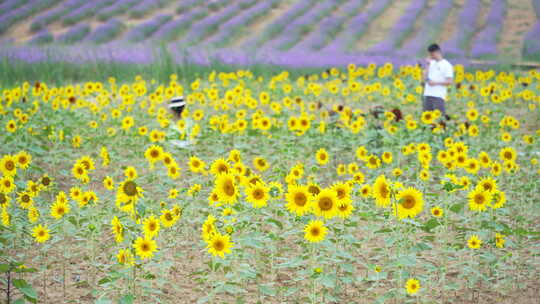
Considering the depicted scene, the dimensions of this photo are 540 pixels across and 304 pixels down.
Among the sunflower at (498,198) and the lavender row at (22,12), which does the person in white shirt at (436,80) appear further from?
the lavender row at (22,12)

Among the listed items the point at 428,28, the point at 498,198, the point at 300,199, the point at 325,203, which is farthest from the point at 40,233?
the point at 428,28

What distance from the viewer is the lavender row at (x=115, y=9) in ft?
58.0

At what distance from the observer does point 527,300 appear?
3.21 metres

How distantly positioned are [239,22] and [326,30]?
96.5 inches

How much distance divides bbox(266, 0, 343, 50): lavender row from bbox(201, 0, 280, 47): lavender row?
113cm

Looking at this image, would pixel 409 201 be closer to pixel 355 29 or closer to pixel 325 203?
pixel 325 203

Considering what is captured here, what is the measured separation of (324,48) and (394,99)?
704 centimetres

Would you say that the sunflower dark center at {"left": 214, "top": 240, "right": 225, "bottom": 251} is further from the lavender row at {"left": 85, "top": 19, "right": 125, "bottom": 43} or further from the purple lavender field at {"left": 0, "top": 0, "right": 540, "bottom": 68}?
the lavender row at {"left": 85, "top": 19, "right": 125, "bottom": 43}

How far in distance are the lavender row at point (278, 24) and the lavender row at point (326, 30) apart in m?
0.84

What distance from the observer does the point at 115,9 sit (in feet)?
60.4

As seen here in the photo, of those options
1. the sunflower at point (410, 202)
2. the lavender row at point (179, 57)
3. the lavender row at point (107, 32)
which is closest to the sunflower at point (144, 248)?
the sunflower at point (410, 202)

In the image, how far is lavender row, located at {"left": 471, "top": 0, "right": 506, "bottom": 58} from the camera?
14531 millimetres

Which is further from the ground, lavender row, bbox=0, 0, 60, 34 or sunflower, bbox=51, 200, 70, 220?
lavender row, bbox=0, 0, 60, 34

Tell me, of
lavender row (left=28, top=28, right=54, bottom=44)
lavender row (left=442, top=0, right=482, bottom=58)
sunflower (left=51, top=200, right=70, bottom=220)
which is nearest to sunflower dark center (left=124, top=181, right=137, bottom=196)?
sunflower (left=51, top=200, right=70, bottom=220)
